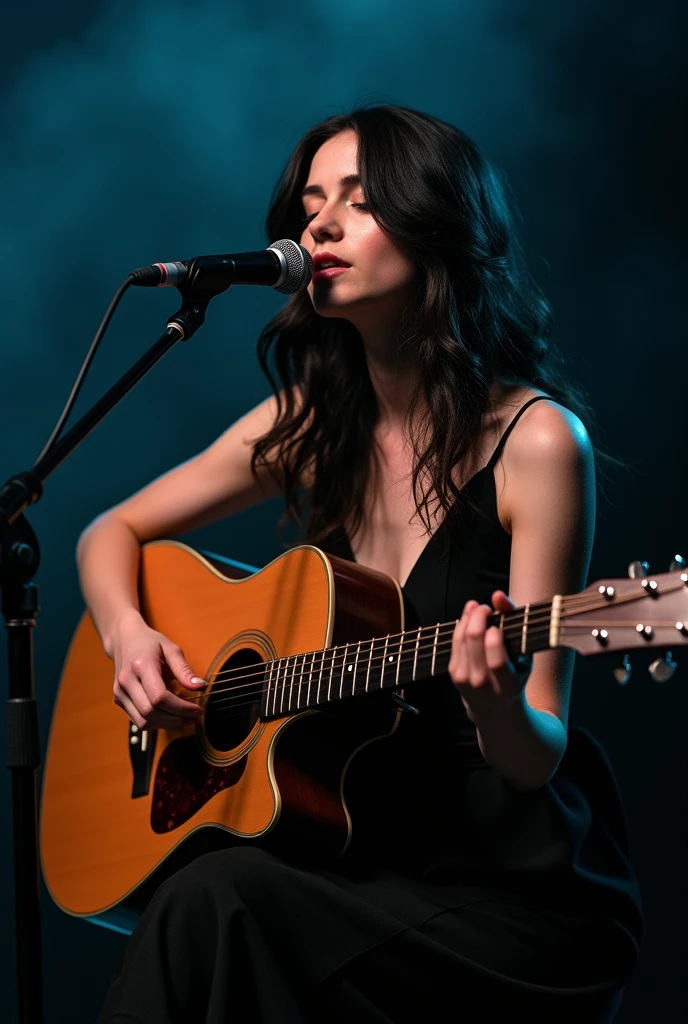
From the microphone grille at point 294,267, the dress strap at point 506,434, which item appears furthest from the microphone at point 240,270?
the dress strap at point 506,434

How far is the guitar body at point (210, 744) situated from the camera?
1.63 m

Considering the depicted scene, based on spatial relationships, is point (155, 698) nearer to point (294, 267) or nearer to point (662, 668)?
point (294, 267)

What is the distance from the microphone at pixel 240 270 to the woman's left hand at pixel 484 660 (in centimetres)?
64

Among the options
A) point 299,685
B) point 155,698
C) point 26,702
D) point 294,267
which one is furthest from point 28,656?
point 294,267

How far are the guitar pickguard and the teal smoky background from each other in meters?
1.16

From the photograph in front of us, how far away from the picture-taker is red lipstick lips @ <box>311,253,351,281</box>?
6.22 ft

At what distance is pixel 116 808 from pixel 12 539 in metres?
0.66

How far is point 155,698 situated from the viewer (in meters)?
1.83

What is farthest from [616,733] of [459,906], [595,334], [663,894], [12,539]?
[12,539]

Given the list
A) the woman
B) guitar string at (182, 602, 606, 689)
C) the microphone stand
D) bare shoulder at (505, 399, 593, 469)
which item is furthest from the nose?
guitar string at (182, 602, 606, 689)

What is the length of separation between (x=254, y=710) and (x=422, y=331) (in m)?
0.74

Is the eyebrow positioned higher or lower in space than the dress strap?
higher

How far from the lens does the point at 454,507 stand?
1.83m

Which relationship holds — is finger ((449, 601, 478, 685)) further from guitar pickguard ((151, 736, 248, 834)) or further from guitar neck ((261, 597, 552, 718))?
guitar pickguard ((151, 736, 248, 834))
